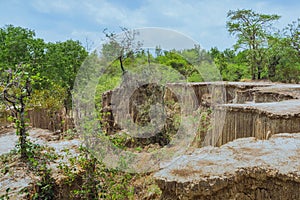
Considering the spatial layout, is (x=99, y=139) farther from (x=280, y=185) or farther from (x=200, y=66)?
(x=200, y=66)

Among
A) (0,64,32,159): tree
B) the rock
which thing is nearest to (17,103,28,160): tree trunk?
(0,64,32,159): tree

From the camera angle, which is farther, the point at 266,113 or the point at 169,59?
the point at 169,59

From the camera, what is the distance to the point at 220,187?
221cm

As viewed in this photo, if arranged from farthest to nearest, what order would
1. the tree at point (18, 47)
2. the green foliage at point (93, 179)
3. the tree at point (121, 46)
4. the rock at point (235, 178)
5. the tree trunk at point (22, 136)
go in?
the tree at point (18, 47), the tree at point (121, 46), the tree trunk at point (22, 136), the green foliage at point (93, 179), the rock at point (235, 178)

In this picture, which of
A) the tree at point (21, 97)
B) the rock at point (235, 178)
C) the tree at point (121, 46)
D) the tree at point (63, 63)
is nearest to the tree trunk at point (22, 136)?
the tree at point (21, 97)

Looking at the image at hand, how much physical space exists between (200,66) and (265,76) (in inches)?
436

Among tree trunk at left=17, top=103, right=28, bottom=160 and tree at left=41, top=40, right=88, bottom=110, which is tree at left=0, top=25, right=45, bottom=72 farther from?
tree trunk at left=17, top=103, right=28, bottom=160

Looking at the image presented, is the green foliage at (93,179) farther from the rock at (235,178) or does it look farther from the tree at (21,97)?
the rock at (235,178)

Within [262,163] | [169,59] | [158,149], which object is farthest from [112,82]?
[262,163]

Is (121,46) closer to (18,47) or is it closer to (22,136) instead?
(22,136)

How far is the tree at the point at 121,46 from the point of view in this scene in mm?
6828

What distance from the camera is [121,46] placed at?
717 cm

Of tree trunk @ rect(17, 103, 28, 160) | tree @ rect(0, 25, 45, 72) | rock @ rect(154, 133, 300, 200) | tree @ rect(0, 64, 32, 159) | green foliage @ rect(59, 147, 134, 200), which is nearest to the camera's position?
rock @ rect(154, 133, 300, 200)

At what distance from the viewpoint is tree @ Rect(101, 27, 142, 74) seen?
6.83 m
